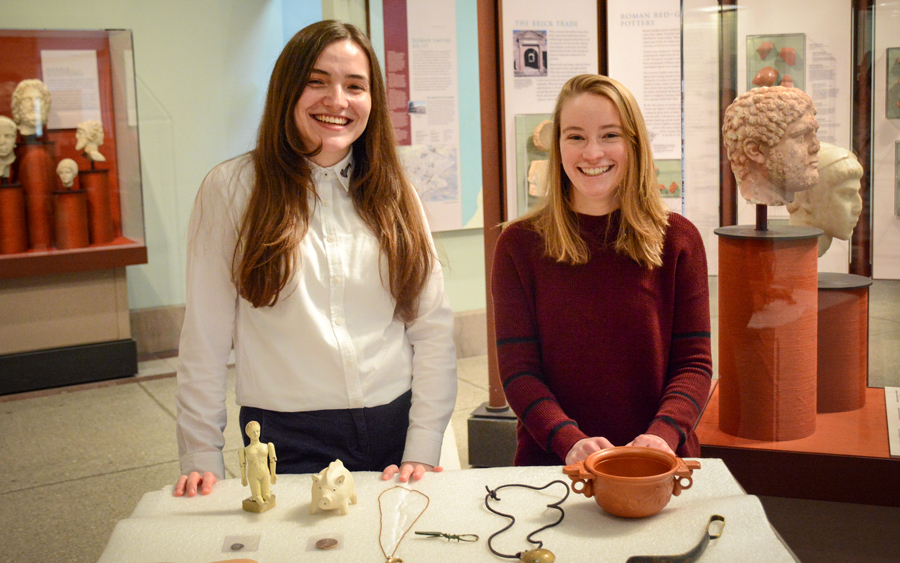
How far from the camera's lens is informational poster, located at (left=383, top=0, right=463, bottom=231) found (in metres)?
4.77

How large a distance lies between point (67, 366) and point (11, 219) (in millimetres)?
933

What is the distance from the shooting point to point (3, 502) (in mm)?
3584

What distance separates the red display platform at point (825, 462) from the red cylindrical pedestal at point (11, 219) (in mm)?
4151

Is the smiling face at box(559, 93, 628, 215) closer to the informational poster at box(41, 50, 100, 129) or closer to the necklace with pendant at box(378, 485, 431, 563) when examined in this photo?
the necklace with pendant at box(378, 485, 431, 563)

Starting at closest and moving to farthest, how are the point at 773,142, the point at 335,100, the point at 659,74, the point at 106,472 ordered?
1. the point at 335,100
2. the point at 773,142
3. the point at 659,74
4. the point at 106,472

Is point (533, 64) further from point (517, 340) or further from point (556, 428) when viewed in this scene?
point (556, 428)

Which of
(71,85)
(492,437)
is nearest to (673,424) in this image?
(492,437)

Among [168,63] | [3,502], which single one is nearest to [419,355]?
[3,502]

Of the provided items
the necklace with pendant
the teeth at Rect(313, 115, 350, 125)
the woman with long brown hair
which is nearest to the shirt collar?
the woman with long brown hair

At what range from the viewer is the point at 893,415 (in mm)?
2686

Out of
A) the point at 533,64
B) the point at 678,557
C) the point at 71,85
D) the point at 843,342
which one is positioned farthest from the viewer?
the point at 71,85

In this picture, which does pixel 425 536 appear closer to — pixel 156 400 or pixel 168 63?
pixel 156 400

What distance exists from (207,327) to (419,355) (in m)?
0.50

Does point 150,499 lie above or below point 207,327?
below
